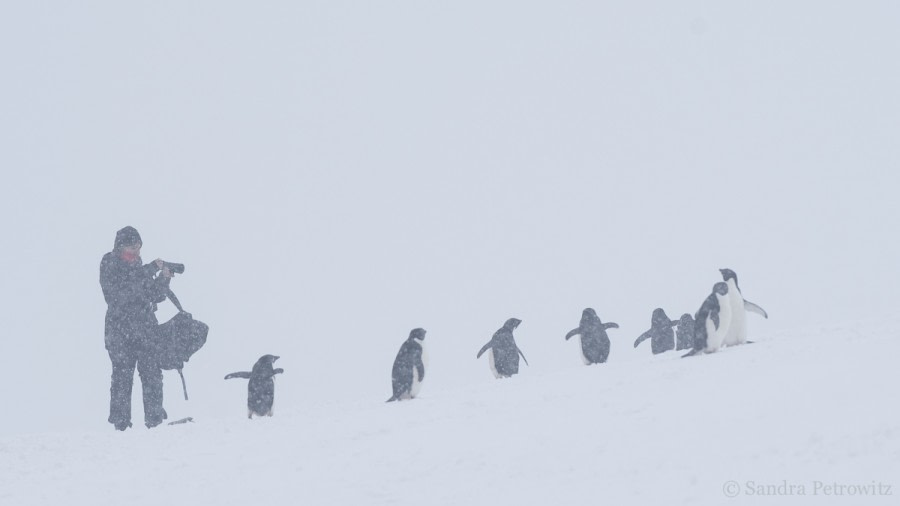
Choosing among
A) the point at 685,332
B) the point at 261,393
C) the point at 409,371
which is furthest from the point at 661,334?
the point at 261,393

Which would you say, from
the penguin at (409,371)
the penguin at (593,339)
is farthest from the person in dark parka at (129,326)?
the penguin at (593,339)

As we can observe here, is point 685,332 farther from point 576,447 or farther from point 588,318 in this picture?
point 576,447

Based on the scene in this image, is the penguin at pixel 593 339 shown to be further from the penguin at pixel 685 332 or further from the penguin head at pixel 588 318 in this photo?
the penguin at pixel 685 332

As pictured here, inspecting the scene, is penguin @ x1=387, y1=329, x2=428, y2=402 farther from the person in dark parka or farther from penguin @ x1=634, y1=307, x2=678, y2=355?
penguin @ x1=634, y1=307, x2=678, y2=355

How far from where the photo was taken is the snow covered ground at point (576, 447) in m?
5.93

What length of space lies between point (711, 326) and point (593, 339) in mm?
5983

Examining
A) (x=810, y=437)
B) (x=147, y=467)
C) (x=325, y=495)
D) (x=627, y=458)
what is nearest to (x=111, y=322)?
(x=147, y=467)

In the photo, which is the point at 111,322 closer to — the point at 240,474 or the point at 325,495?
the point at 240,474

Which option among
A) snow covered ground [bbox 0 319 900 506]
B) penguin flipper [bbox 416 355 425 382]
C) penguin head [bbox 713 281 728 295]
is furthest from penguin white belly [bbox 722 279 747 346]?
penguin flipper [bbox 416 355 425 382]

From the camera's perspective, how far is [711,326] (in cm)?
1188

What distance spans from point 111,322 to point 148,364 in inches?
26.1

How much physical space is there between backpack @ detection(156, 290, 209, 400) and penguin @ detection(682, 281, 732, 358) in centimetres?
590

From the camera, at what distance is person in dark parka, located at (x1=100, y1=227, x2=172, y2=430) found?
39.3 ft

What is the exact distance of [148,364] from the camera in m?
12.0
